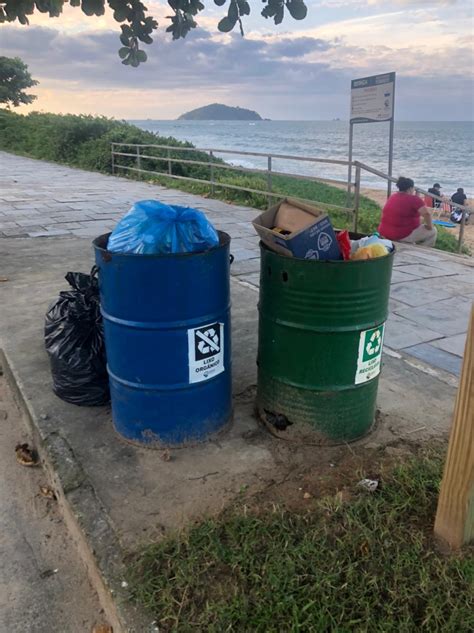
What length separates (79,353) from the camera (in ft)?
10.5

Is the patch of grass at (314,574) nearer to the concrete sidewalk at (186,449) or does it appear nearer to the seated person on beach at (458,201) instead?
the concrete sidewalk at (186,449)

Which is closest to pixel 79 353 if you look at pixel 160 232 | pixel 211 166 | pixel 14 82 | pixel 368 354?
pixel 160 232

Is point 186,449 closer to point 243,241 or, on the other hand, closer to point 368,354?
point 368,354

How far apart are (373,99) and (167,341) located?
7.35 m

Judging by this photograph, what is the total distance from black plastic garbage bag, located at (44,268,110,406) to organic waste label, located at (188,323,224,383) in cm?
80

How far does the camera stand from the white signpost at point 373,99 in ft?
26.9

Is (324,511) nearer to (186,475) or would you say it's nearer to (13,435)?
(186,475)

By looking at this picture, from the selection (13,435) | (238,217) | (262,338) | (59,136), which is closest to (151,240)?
(262,338)

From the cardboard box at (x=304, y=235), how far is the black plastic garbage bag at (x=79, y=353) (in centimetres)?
118

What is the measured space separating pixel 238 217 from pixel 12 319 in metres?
5.62

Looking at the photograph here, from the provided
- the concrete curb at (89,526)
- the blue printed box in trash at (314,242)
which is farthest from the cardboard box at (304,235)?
the concrete curb at (89,526)

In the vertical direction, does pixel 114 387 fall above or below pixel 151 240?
below

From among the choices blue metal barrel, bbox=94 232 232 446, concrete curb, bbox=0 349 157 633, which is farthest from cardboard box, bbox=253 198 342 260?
concrete curb, bbox=0 349 157 633

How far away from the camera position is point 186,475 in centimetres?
261
